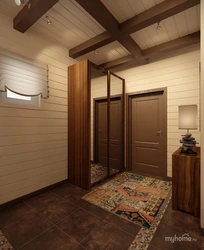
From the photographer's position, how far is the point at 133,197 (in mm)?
2455

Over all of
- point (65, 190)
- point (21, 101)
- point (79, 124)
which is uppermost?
point (21, 101)

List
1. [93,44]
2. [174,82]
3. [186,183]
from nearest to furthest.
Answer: [186,183], [93,44], [174,82]

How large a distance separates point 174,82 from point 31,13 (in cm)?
295

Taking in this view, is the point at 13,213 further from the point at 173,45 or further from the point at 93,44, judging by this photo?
the point at 173,45

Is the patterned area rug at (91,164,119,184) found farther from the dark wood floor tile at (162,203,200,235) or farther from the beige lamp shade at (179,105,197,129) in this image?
the beige lamp shade at (179,105,197,129)

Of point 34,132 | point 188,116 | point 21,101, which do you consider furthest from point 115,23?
point 34,132

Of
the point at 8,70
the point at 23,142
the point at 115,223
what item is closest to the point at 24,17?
the point at 8,70

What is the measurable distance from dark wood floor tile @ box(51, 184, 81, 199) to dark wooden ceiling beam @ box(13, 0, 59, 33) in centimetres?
299

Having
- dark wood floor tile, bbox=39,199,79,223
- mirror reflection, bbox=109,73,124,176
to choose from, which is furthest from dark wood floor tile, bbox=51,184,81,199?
mirror reflection, bbox=109,73,124,176

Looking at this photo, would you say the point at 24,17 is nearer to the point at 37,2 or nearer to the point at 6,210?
the point at 37,2

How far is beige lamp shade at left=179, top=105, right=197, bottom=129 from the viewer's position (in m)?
2.04

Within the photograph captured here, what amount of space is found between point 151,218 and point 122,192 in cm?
78

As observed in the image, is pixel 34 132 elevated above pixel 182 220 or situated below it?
above

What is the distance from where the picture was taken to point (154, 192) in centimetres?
262
